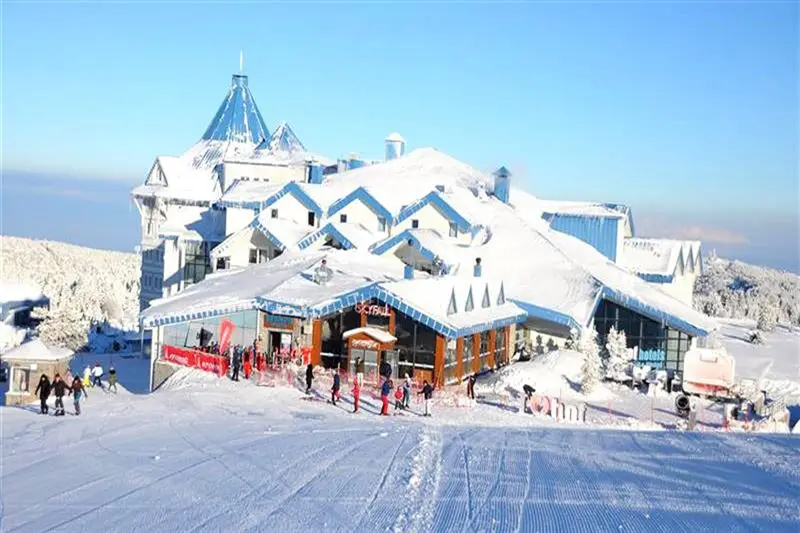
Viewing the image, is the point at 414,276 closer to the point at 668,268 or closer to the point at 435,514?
the point at 668,268

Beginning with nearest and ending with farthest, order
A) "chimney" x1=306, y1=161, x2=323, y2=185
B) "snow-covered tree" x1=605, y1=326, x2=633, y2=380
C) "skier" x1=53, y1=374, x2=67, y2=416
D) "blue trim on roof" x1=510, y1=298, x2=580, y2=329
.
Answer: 1. "skier" x1=53, y1=374, x2=67, y2=416
2. "snow-covered tree" x1=605, y1=326, x2=633, y2=380
3. "blue trim on roof" x1=510, y1=298, x2=580, y2=329
4. "chimney" x1=306, y1=161, x2=323, y2=185

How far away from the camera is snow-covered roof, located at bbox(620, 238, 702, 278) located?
3822 centimetres

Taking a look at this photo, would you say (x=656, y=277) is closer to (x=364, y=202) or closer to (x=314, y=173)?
(x=364, y=202)

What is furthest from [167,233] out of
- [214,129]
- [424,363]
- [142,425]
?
[142,425]

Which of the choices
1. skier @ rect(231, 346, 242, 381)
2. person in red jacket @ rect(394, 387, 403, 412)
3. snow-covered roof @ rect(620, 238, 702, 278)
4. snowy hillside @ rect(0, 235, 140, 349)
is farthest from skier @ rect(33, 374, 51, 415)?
snow-covered roof @ rect(620, 238, 702, 278)

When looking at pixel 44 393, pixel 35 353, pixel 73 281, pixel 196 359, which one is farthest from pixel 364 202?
pixel 73 281

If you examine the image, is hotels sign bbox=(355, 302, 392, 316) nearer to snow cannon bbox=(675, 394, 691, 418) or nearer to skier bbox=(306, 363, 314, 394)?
skier bbox=(306, 363, 314, 394)

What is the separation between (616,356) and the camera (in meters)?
28.2

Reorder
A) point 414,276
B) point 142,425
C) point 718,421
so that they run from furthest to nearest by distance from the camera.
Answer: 1. point 414,276
2. point 718,421
3. point 142,425

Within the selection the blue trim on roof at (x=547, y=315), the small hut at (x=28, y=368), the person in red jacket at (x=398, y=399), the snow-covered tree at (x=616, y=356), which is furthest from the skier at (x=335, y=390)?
the blue trim on roof at (x=547, y=315)

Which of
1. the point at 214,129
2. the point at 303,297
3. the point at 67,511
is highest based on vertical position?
the point at 214,129

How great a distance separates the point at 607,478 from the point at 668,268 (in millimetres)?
25681

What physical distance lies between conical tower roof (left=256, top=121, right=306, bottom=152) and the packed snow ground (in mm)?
28335

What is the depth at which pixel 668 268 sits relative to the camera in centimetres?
3828
